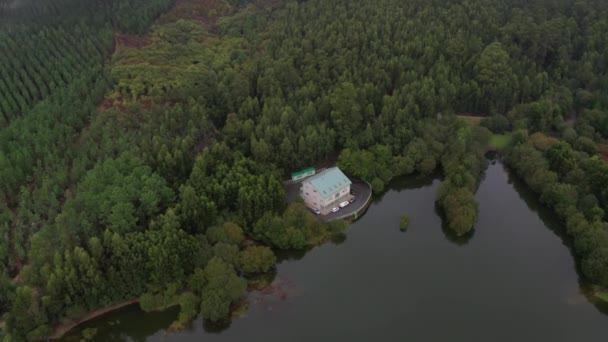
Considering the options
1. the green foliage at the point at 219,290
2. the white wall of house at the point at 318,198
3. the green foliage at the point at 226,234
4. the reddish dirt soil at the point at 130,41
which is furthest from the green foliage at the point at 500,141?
the reddish dirt soil at the point at 130,41

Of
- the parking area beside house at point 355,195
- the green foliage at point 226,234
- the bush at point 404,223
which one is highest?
the green foliage at point 226,234

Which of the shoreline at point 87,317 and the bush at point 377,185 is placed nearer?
the shoreline at point 87,317

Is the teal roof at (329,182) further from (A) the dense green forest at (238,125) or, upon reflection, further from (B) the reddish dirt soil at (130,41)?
(B) the reddish dirt soil at (130,41)

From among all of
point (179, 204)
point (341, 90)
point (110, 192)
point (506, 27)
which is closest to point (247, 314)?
point (179, 204)

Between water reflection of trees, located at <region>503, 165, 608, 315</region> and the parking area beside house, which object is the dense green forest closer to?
water reflection of trees, located at <region>503, 165, 608, 315</region>

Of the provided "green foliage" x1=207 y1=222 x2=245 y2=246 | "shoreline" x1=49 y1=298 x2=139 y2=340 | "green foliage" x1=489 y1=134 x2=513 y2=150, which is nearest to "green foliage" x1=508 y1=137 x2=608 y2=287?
"green foliage" x1=489 y1=134 x2=513 y2=150

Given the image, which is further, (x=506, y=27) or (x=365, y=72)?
(x=506, y=27)

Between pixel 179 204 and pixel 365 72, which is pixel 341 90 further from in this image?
pixel 179 204
